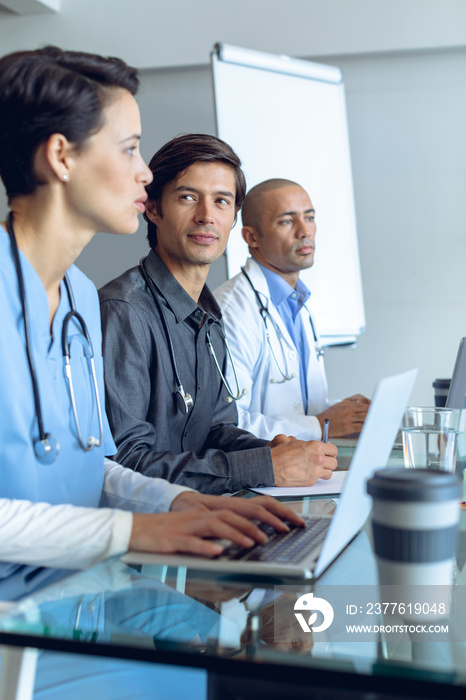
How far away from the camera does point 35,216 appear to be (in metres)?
1.13

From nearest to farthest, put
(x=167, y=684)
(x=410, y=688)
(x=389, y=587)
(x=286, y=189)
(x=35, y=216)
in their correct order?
1. (x=410, y=688)
2. (x=389, y=587)
3. (x=167, y=684)
4. (x=35, y=216)
5. (x=286, y=189)

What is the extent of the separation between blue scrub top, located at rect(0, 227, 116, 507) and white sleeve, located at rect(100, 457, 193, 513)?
20 mm

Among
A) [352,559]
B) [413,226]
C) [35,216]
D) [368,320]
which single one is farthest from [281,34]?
[352,559]

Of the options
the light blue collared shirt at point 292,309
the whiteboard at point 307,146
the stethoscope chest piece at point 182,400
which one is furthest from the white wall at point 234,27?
the stethoscope chest piece at point 182,400

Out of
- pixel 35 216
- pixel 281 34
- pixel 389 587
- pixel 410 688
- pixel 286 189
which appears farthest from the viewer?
pixel 281 34

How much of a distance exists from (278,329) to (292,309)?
8.5 inches

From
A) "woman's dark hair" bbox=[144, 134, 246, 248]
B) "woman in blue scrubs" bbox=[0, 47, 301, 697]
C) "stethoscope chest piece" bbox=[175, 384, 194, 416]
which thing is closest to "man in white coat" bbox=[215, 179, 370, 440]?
"stethoscope chest piece" bbox=[175, 384, 194, 416]

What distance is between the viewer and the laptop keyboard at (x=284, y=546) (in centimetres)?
82

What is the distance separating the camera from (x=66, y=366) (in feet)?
3.72

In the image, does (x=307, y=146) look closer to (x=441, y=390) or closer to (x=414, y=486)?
(x=441, y=390)

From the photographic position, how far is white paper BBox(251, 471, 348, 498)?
1.27m

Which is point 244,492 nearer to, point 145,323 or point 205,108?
point 145,323

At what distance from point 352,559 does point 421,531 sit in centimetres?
30

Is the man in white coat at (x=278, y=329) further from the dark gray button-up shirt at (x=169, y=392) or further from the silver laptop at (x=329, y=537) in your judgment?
the silver laptop at (x=329, y=537)
